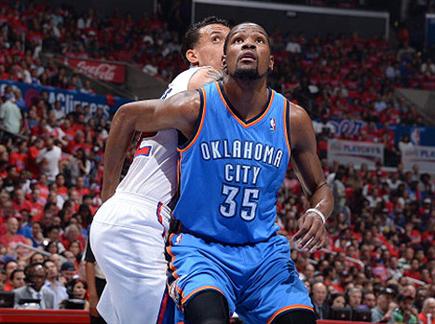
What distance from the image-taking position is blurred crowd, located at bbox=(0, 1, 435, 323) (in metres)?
10.3

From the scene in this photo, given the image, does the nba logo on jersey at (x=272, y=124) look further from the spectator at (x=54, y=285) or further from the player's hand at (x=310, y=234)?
the spectator at (x=54, y=285)

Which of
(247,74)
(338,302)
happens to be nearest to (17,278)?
(338,302)

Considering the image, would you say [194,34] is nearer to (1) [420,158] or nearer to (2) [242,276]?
(2) [242,276]

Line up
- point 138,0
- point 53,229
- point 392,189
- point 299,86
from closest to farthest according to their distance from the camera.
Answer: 1. point 53,229
2. point 392,189
3. point 299,86
4. point 138,0

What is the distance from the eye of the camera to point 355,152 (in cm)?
1809

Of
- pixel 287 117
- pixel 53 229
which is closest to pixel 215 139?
pixel 287 117

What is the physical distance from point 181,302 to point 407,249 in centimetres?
1136

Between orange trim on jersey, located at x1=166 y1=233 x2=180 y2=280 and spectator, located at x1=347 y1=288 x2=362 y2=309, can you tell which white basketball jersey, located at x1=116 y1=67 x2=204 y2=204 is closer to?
orange trim on jersey, located at x1=166 y1=233 x2=180 y2=280

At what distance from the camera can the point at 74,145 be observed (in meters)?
14.0

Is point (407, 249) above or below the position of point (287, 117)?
below

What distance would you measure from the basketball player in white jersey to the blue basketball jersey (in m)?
0.31

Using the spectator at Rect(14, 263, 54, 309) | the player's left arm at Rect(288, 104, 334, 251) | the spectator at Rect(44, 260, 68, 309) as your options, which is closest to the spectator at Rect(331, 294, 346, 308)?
the spectator at Rect(44, 260, 68, 309)

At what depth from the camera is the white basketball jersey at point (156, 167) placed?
4.24m

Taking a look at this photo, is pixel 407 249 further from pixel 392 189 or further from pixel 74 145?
pixel 74 145
